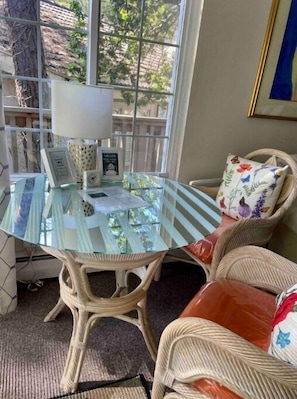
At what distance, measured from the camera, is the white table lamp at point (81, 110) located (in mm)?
1294

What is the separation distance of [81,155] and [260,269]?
969 mm

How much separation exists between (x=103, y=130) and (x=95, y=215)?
0.45m

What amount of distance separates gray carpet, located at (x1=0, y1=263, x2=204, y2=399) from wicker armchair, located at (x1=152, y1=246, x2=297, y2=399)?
47 centimetres

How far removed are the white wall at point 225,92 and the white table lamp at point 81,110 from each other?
782mm

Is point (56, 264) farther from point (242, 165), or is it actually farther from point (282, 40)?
point (282, 40)

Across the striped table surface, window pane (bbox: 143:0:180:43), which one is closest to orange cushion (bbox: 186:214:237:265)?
the striped table surface

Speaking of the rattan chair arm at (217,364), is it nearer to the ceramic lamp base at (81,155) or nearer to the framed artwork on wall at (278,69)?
the ceramic lamp base at (81,155)

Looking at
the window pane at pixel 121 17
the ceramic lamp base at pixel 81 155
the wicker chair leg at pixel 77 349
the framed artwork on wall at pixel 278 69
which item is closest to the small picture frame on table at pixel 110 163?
the ceramic lamp base at pixel 81 155

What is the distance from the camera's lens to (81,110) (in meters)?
1.32

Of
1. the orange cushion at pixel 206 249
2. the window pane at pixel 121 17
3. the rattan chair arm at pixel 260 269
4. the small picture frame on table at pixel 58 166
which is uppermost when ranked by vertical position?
the window pane at pixel 121 17

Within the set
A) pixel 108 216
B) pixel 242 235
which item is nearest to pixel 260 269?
pixel 242 235

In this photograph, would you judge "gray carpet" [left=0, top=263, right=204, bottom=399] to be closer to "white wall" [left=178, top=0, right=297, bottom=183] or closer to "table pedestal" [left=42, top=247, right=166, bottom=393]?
"table pedestal" [left=42, top=247, right=166, bottom=393]

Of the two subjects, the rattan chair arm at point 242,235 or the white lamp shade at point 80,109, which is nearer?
the white lamp shade at point 80,109

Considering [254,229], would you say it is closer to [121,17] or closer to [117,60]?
[117,60]
